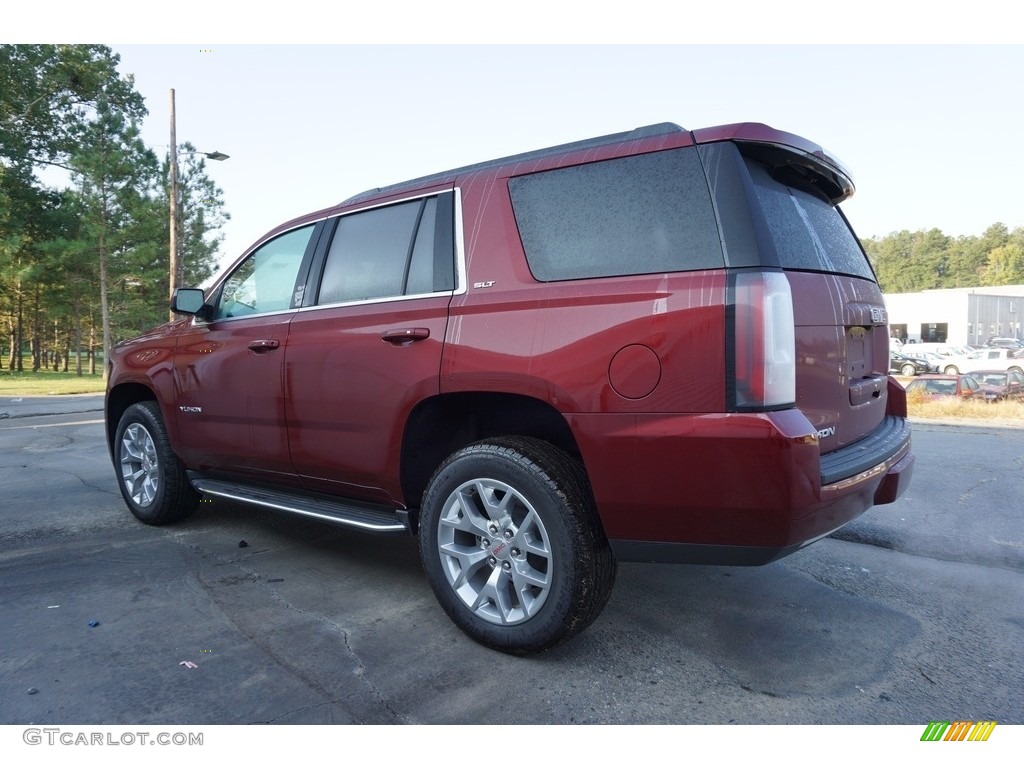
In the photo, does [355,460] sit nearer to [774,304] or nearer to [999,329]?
[774,304]

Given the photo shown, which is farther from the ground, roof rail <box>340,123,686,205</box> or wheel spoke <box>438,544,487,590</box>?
roof rail <box>340,123,686,205</box>

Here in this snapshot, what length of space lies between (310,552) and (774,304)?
9.90 ft

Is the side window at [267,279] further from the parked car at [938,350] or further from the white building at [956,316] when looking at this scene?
the white building at [956,316]

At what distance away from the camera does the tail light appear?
7.01 ft

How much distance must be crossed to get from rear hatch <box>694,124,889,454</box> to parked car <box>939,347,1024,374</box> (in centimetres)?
3102

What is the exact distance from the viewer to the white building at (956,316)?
47750 millimetres

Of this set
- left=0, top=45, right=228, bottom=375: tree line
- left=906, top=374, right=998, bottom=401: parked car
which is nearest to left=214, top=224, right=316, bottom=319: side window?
left=906, top=374, right=998, bottom=401: parked car

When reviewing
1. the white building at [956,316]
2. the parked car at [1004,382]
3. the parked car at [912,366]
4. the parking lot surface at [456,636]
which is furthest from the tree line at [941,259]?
the parking lot surface at [456,636]

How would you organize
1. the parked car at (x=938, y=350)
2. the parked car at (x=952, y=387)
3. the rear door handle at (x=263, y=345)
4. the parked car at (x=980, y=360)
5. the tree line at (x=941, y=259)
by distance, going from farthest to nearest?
the tree line at (x=941, y=259) < the parked car at (x=938, y=350) < the parked car at (x=980, y=360) < the parked car at (x=952, y=387) < the rear door handle at (x=263, y=345)

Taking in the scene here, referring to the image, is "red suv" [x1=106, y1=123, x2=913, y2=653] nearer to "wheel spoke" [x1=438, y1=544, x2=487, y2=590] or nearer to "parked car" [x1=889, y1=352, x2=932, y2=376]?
"wheel spoke" [x1=438, y1=544, x2=487, y2=590]

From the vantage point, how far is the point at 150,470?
14.9 ft

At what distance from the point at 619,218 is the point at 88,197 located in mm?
34013

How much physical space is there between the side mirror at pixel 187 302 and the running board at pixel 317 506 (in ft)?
3.46

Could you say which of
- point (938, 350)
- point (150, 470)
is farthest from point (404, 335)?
point (938, 350)
